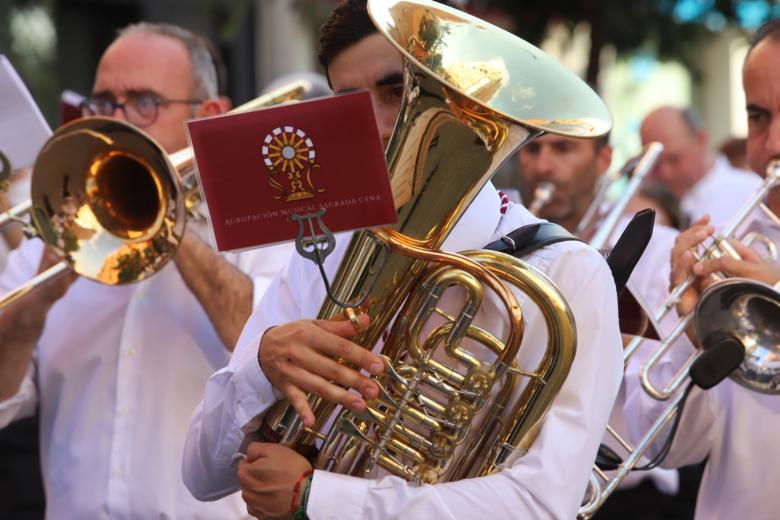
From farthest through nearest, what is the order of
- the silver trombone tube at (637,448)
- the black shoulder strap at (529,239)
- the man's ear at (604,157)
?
the man's ear at (604,157) < the silver trombone tube at (637,448) < the black shoulder strap at (529,239)

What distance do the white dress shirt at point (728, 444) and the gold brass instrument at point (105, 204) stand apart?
1351 millimetres

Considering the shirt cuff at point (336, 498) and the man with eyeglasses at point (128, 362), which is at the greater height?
the shirt cuff at point (336, 498)

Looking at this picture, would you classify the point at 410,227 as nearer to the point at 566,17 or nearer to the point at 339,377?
the point at 339,377

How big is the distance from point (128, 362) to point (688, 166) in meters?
5.09

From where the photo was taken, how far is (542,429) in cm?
202

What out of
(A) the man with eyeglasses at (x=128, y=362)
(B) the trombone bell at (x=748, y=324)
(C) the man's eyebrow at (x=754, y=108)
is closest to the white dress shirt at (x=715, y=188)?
(C) the man's eyebrow at (x=754, y=108)

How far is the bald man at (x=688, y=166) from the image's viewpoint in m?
7.34

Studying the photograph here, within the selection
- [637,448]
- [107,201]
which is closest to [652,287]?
[637,448]

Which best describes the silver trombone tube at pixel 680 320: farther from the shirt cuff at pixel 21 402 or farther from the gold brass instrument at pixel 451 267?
the shirt cuff at pixel 21 402

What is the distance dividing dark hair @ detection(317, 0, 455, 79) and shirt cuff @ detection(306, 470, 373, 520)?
0.92 m

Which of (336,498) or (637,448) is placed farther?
(637,448)

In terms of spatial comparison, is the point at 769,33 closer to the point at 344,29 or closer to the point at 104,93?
the point at 344,29

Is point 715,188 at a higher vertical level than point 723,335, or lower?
lower

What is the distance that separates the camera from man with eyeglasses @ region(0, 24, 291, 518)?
3.17 m
